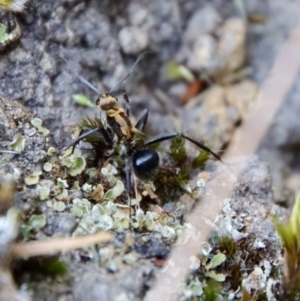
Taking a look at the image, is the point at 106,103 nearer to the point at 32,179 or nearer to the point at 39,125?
the point at 39,125

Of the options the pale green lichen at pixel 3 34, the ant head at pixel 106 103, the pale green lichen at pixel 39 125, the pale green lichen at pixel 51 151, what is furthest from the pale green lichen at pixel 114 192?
the pale green lichen at pixel 3 34

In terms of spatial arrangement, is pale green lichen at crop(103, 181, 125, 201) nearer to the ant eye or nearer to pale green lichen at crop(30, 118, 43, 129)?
the ant eye

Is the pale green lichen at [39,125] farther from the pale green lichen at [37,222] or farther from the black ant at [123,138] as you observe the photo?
the pale green lichen at [37,222]

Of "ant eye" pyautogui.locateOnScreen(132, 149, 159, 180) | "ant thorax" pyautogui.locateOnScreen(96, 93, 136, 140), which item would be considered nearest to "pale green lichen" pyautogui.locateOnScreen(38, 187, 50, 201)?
"ant eye" pyautogui.locateOnScreen(132, 149, 159, 180)

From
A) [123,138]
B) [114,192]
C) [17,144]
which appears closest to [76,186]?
[114,192]

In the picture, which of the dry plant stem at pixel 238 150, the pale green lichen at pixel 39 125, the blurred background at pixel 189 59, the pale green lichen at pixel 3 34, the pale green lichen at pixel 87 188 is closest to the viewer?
the dry plant stem at pixel 238 150

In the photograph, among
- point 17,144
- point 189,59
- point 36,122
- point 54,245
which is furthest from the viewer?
point 189,59
